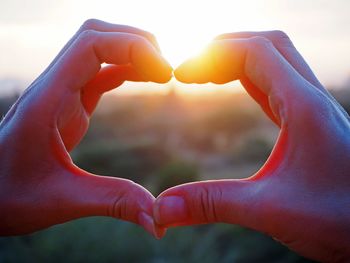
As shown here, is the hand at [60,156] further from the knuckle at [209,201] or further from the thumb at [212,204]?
the knuckle at [209,201]

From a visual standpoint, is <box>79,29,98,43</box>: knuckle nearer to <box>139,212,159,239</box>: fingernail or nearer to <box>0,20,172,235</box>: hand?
<box>0,20,172,235</box>: hand

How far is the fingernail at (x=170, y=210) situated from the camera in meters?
2.38

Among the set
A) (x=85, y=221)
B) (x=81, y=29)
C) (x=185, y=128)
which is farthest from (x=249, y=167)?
(x=81, y=29)

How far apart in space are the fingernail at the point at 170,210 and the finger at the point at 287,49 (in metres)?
1.04

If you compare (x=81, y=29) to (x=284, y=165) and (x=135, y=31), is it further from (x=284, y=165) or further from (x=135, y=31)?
(x=284, y=165)

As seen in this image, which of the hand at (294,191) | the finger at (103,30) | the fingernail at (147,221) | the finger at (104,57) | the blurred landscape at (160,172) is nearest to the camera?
the hand at (294,191)

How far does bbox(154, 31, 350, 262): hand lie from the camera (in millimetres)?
2275

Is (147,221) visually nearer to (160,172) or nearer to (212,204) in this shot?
(212,204)

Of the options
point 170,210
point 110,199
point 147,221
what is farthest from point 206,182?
point 110,199

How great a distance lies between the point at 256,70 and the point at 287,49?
51 cm

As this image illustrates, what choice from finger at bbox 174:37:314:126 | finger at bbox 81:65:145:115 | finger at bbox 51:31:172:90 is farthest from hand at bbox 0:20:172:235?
finger at bbox 81:65:145:115

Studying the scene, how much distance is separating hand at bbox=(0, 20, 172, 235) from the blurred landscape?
2.44m

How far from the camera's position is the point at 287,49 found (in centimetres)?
307

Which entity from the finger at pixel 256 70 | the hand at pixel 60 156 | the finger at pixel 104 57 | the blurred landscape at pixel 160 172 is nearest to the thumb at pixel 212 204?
the hand at pixel 60 156
